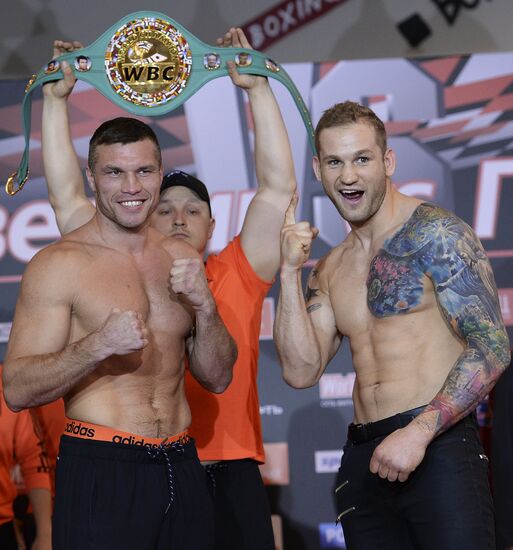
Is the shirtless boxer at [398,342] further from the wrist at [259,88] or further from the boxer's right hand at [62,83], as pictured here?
the boxer's right hand at [62,83]

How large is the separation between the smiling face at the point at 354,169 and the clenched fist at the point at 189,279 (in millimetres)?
431

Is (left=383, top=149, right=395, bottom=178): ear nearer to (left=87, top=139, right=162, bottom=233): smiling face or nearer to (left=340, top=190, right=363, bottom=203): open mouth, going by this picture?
(left=340, top=190, right=363, bottom=203): open mouth

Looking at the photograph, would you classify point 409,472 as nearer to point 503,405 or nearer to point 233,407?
point 233,407

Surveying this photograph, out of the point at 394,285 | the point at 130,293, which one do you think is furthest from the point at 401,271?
the point at 130,293

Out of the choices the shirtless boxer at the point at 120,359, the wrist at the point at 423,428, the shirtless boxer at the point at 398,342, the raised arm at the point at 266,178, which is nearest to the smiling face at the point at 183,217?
the raised arm at the point at 266,178

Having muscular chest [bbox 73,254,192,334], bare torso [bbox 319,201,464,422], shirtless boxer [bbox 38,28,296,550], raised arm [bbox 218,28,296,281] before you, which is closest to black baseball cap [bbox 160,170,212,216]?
shirtless boxer [bbox 38,28,296,550]

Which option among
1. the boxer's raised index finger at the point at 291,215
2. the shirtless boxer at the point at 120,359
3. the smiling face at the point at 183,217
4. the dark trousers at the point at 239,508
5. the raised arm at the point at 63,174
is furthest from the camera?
the smiling face at the point at 183,217

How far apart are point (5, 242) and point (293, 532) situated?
1.85 m

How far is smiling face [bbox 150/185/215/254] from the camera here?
3.29m

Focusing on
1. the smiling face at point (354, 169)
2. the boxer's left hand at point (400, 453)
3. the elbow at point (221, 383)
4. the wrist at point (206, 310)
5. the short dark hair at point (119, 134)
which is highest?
the short dark hair at point (119, 134)

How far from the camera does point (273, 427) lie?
432 centimetres

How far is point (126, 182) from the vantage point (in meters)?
2.60

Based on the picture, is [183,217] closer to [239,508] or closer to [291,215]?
[291,215]

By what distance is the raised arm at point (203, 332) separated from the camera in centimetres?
246
